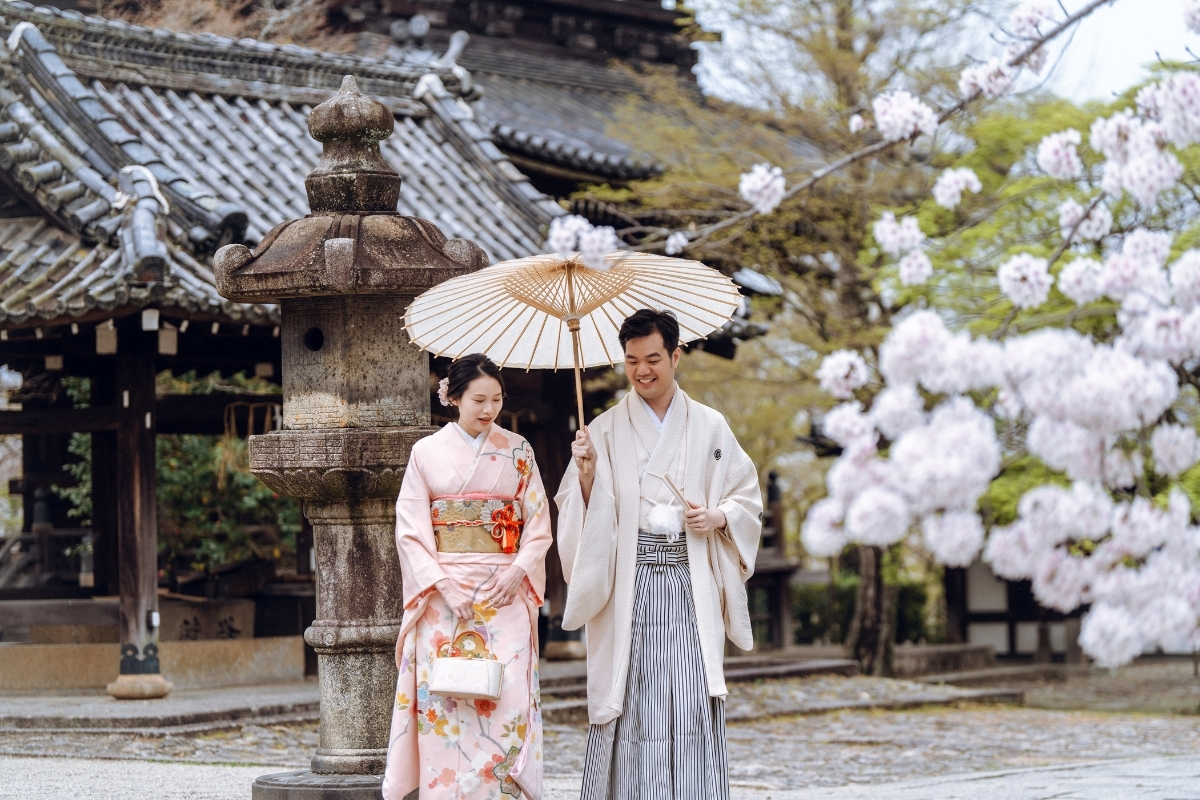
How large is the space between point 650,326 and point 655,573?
2.75ft

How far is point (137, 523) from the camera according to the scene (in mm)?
10602

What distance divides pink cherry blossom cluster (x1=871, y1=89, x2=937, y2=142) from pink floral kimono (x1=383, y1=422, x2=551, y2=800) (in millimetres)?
2031

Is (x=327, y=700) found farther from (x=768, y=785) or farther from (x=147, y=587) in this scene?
(x=147, y=587)

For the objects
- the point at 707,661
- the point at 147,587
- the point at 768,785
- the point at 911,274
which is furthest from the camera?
the point at 147,587

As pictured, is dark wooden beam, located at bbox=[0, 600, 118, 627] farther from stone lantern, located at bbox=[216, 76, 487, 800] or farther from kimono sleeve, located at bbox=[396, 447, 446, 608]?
kimono sleeve, located at bbox=[396, 447, 446, 608]

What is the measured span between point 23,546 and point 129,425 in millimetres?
4059

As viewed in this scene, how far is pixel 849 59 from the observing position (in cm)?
1606

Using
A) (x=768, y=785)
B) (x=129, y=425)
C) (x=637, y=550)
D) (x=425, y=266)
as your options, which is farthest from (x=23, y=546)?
(x=637, y=550)

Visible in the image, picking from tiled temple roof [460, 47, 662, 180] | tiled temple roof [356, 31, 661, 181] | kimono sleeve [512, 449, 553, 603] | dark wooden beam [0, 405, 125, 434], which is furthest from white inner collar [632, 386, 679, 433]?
tiled temple roof [460, 47, 662, 180]

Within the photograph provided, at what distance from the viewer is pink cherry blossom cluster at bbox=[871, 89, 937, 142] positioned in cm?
604

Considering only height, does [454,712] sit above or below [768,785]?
above

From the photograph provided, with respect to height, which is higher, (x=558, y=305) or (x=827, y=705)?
(x=558, y=305)

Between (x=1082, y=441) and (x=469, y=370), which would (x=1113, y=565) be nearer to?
(x=1082, y=441)

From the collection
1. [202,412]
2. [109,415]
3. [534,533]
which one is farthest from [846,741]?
[534,533]
